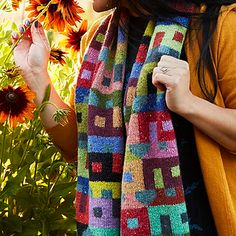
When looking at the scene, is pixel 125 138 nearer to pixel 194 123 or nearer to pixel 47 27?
pixel 194 123

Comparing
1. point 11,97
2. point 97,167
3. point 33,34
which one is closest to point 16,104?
point 11,97

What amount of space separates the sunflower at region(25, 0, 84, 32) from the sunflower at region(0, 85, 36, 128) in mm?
129

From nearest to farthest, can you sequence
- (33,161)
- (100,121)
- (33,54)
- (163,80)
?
(163,80)
(100,121)
(33,54)
(33,161)

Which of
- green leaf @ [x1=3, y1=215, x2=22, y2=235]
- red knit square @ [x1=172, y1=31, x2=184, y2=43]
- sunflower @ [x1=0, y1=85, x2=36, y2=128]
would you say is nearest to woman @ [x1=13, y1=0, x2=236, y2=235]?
red knit square @ [x1=172, y1=31, x2=184, y2=43]

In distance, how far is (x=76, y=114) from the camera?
1173 mm

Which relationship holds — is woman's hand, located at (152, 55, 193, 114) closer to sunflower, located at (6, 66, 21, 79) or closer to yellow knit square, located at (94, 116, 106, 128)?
yellow knit square, located at (94, 116, 106, 128)

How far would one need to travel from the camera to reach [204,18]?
107 cm

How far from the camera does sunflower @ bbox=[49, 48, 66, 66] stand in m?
1.40

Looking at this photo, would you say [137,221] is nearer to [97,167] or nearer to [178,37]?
[97,167]

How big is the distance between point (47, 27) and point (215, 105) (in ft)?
1.28

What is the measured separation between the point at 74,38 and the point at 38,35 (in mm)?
188

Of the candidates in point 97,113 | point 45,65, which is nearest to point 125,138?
point 97,113

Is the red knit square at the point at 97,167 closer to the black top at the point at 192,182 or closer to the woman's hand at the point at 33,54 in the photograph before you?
the black top at the point at 192,182

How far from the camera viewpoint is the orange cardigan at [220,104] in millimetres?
1044
